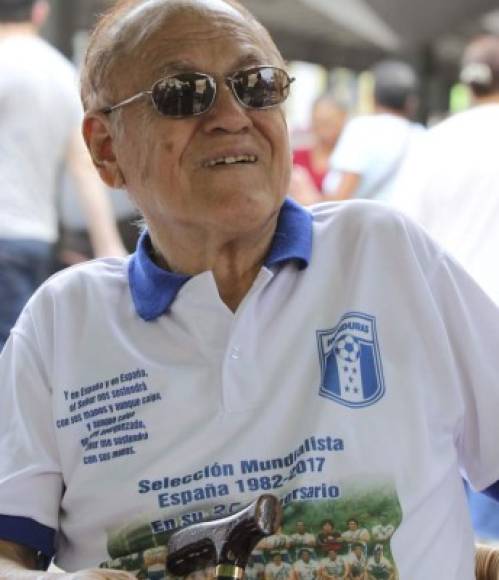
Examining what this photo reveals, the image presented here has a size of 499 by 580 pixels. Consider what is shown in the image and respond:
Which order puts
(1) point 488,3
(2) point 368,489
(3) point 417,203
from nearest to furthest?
(2) point 368,489, (3) point 417,203, (1) point 488,3

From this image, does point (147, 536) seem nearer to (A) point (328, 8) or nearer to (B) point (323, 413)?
(B) point (323, 413)

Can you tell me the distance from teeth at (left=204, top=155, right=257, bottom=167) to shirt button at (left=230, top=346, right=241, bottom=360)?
0.95 ft

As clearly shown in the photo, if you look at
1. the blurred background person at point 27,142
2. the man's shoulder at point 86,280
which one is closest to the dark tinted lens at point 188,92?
the man's shoulder at point 86,280

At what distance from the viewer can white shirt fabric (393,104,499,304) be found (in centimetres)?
343

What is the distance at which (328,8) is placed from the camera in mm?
14711

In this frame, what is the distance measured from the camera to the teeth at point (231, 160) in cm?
201

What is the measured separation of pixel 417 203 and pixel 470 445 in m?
1.77

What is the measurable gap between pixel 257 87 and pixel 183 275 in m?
0.33

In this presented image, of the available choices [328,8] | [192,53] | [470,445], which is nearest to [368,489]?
[470,445]

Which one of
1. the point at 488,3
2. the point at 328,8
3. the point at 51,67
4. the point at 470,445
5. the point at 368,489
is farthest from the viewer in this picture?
the point at 488,3

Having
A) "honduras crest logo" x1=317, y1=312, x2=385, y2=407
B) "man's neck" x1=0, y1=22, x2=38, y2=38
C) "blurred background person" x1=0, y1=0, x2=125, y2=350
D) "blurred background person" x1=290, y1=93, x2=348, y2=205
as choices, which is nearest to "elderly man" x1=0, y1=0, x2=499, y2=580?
"honduras crest logo" x1=317, y1=312, x2=385, y2=407

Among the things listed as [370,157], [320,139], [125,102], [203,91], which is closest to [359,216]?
[203,91]

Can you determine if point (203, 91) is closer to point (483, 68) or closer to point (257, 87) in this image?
point (257, 87)

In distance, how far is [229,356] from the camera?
1961mm
